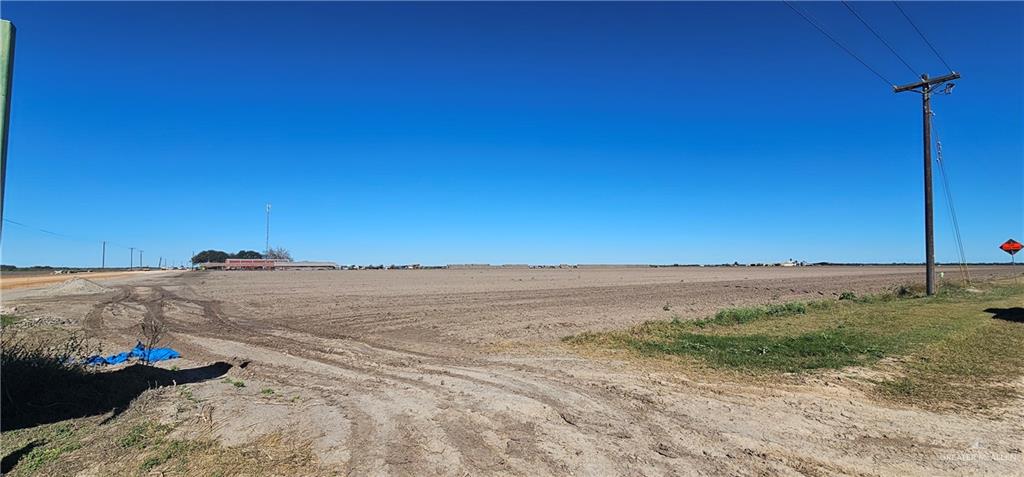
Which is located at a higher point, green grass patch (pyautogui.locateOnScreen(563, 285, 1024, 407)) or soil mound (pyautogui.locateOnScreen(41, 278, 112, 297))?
green grass patch (pyautogui.locateOnScreen(563, 285, 1024, 407))

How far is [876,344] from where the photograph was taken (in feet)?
35.7

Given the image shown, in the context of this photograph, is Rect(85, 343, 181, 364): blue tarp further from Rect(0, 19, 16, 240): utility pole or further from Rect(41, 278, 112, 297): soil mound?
Rect(41, 278, 112, 297): soil mound

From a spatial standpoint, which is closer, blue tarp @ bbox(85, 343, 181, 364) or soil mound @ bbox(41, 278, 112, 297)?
blue tarp @ bbox(85, 343, 181, 364)

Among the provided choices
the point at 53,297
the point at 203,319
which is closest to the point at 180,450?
the point at 203,319

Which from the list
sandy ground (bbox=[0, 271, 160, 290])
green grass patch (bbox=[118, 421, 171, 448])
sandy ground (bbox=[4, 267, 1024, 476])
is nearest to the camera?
sandy ground (bbox=[4, 267, 1024, 476])

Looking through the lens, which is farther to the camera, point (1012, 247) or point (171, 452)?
point (1012, 247)

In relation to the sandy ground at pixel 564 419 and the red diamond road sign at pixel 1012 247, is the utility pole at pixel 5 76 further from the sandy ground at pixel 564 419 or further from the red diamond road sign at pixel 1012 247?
the red diamond road sign at pixel 1012 247

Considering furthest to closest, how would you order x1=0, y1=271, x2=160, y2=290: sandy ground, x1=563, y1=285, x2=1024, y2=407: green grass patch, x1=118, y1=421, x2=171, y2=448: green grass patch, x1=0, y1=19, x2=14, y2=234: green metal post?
x1=0, y1=271, x2=160, y2=290: sandy ground → x1=563, y1=285, x2=1024, y2=407: green grass patch → x1=118, y1=421, x2=171, y2=448: green grass patch → x1=0, y1=19, x2=14, y2=234: green metal post

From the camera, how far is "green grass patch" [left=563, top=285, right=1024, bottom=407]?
7883 millimetres

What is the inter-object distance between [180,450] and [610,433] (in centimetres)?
464

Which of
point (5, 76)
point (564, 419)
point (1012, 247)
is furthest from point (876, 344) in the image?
point (1012, 247)

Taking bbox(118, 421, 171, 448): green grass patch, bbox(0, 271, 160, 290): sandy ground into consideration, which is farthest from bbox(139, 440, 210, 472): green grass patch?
bbox(0, 271, 160, 290): sandy ground

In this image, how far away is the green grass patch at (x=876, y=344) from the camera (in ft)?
25.9

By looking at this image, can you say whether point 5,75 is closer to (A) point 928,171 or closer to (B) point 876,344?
(B) point 876,344
